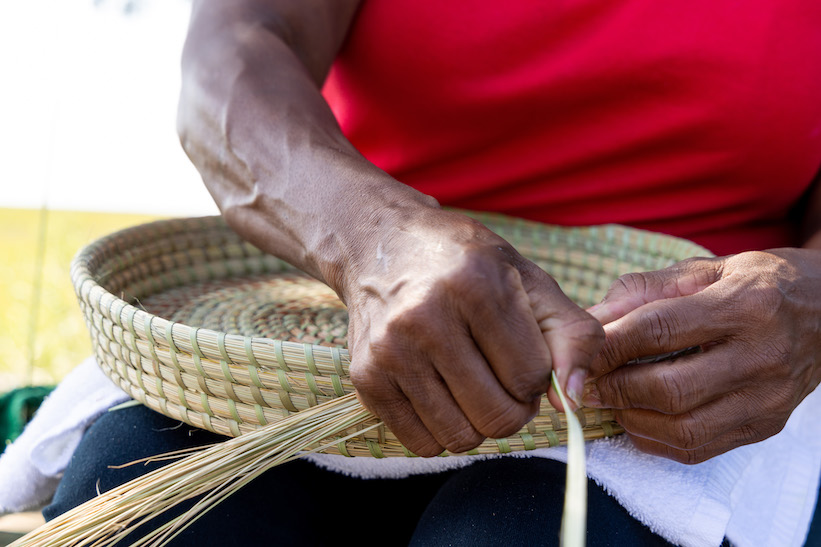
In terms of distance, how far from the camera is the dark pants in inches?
23.1

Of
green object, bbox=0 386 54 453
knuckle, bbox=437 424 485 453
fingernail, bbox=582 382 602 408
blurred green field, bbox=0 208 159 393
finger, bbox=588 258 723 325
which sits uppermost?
finger, bbox=588 258 723 325

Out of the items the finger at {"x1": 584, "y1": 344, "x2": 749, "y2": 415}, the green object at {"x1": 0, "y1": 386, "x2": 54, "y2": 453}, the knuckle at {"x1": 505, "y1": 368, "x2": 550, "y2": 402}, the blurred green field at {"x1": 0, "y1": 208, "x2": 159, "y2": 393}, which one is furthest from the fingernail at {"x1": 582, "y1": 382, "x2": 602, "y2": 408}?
the blurred green field at {"x1": 0, "y1": 208, "x2": 159, "y2": 393}

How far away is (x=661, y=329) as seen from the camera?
20.0 inches

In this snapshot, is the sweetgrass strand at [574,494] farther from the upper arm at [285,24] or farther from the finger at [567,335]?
the upper arm at [285,24]

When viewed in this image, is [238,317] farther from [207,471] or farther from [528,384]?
[528,384]

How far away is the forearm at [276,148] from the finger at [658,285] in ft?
0.57

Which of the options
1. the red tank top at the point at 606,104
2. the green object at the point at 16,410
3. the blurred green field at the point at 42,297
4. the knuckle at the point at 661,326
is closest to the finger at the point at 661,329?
the knuckle at the point at 661,326

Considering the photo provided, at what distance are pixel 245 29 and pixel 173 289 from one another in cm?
36

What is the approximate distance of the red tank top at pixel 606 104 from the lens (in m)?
0.83

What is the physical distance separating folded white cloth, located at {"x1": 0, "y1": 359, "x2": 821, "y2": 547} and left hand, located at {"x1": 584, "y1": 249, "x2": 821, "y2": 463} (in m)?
0.04

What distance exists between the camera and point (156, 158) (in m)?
2.63

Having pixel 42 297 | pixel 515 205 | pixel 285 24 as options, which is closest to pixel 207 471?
pixel 285 24

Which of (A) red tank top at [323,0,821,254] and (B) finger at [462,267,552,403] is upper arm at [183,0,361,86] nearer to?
(A) red tank top at [323,0,821,254]

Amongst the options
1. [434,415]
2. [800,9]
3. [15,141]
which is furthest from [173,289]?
[15,141]
